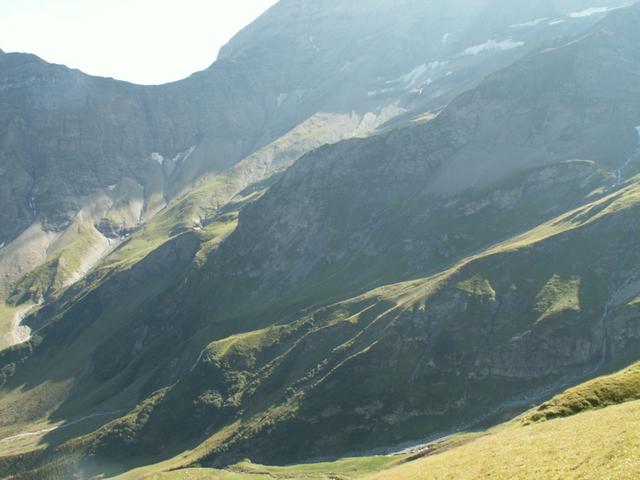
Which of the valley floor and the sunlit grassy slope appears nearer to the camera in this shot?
the valley floor

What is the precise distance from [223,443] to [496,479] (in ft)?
516

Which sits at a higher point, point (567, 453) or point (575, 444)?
point (567, 453)

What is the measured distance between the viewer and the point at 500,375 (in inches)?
6703

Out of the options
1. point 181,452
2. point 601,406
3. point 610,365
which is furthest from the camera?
point 181,452

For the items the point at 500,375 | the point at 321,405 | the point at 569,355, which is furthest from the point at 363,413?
the point at 569,355

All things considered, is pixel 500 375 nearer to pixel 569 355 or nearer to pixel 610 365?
pixel 569 355

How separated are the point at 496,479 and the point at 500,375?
13352 cm

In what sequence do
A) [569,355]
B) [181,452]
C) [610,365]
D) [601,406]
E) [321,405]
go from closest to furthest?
[601,406] < [610,365] < [569,355] < [321,405] < [181,452]

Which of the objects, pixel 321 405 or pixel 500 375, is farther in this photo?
pixel 321 405

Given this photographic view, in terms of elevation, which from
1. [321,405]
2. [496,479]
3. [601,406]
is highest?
[496,479]

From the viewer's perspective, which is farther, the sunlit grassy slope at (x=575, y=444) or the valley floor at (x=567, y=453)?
the sunlit grassy slope at (x=575, y=444)

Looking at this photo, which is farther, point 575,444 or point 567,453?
point 575,444

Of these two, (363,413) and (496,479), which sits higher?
(496,479)

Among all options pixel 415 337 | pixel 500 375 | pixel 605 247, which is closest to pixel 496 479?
pixel 500 375
